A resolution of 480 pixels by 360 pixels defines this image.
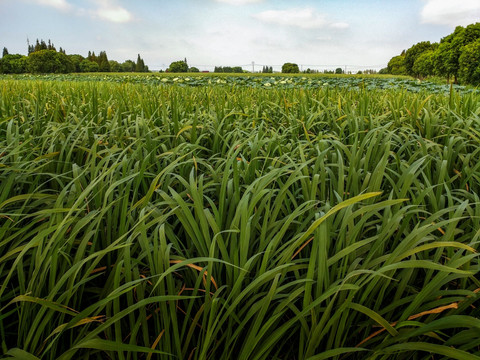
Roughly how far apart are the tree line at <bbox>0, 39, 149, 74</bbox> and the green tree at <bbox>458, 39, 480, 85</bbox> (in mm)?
44295

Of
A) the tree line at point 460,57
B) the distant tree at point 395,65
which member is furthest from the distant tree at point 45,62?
the distant tree at point 395,65

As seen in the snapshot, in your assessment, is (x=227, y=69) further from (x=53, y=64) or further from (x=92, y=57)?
(x=92, y=57)

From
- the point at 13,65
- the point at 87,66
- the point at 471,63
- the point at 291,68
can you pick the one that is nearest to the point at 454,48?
the point at 471,63

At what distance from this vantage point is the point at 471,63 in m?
17.2

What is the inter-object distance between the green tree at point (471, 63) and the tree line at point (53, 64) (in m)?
44.3

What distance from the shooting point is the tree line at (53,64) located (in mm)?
41156

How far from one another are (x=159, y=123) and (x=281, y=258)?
182 cm

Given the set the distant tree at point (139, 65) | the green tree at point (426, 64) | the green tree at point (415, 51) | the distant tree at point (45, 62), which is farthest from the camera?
the distant tree at point (139, 65)

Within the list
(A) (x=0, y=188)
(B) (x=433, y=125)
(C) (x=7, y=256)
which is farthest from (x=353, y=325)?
(B) (x=433, y=125)

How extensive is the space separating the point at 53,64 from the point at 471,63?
44723 millimetres

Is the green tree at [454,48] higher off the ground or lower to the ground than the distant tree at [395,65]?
lower

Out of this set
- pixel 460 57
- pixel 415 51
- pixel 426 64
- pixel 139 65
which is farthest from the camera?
pixel 139 65

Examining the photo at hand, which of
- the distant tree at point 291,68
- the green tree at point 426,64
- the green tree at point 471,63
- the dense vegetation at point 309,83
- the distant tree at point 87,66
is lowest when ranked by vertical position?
the dense vegetation at point 309,83

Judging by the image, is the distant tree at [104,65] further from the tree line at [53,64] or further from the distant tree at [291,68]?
the distant tree at [291,68]
